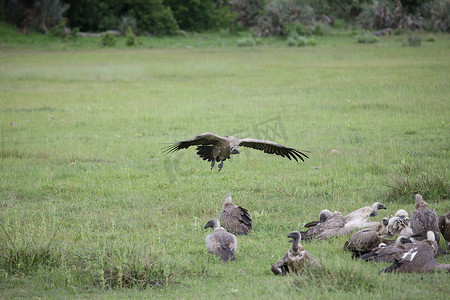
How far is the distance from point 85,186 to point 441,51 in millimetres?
23180

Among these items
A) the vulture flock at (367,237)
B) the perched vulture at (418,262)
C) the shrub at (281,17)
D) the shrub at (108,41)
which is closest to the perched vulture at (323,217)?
the vulture flock at (367,237)

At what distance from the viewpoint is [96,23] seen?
45938 millimetres

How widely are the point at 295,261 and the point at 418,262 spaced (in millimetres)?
1294

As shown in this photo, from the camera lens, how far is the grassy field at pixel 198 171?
5574 millimetres

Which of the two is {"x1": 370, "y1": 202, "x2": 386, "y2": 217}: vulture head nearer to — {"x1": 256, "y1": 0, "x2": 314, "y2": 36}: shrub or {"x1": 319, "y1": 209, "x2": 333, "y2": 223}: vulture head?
{"x1": 319, "y1": 209, "x2": 333, "y2": 223}: vulture head

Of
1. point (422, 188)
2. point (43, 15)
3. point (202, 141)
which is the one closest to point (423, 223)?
point (422, 188)

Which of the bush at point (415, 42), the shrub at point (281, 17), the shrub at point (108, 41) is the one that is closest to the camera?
the bush at point (415, 42)

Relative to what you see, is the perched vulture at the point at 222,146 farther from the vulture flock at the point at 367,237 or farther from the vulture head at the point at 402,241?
the vulture head at the point at 402,241

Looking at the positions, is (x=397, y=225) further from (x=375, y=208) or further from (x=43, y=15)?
(x=43, y=15)

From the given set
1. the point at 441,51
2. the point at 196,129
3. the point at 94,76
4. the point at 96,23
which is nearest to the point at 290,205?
the point at 196,129

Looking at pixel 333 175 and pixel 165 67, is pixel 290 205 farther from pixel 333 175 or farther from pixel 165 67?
pixel 165 67

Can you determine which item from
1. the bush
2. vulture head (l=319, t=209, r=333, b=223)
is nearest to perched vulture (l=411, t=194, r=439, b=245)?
vulture head (l=319, t=209, r=333, b=223)

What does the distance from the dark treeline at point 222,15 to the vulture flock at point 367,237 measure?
34039 millimetres

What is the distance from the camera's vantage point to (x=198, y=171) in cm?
1060
